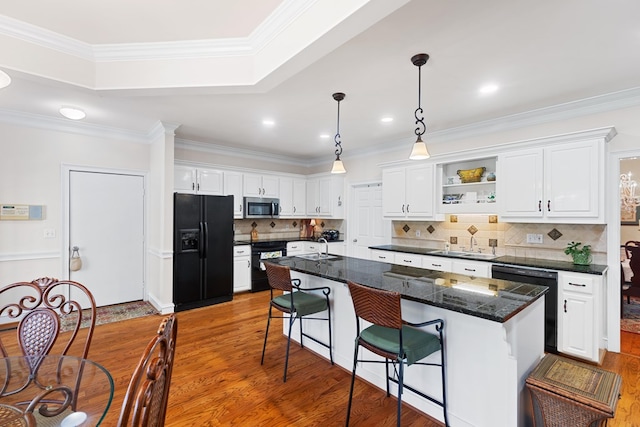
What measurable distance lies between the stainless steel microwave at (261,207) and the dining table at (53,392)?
3.87m

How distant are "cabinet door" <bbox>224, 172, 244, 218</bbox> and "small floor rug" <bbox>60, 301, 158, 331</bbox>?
6.33ft

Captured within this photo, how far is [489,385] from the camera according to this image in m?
1.81

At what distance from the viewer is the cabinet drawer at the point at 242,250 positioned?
16.9 ft

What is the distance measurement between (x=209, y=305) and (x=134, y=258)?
4.46 feet

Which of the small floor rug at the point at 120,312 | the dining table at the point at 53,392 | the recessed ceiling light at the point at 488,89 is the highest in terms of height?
the recessed ceiling light at the point at 488,89

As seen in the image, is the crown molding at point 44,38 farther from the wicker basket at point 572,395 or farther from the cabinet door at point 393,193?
the wicker basket at point 572,395

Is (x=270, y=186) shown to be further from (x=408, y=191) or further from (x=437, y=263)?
(x=437, y=263)

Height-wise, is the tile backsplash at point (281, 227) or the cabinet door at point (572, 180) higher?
the cabinet door at point (572, 180)

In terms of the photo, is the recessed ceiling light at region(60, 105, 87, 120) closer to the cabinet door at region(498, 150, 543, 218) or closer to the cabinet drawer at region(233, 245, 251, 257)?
the cabinet drawer at region(233, 245, 251, 257)

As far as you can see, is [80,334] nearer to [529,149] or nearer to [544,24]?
[544,24]

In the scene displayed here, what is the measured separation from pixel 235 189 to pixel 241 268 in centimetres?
141

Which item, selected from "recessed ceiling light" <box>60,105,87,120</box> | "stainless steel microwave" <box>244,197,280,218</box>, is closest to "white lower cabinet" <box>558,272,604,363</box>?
"stainless steel microwave" <box>244,197,280,218</box>

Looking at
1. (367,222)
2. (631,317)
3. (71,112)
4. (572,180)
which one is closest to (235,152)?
(71,112)

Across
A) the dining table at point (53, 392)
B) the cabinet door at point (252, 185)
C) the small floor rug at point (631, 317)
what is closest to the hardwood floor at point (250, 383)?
the dining table at point (53, 392)
